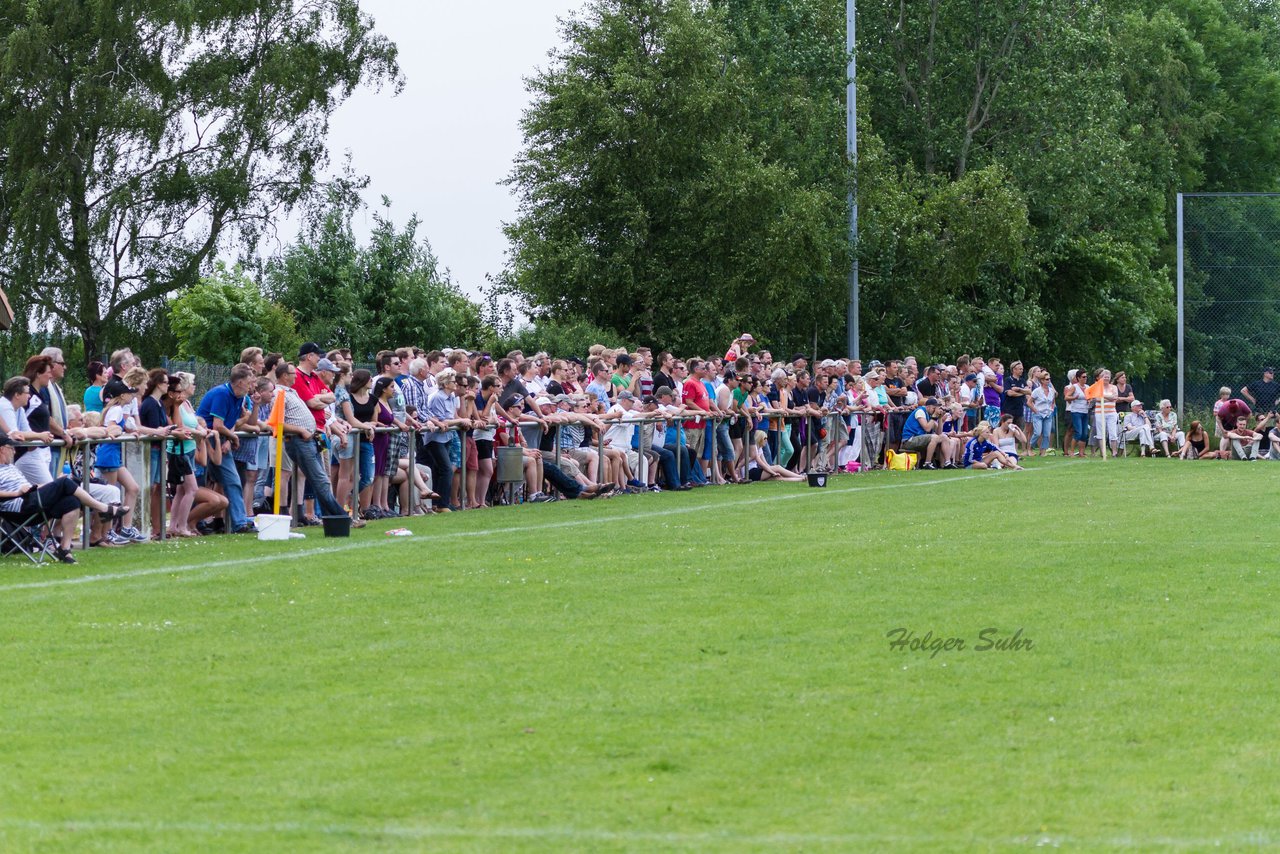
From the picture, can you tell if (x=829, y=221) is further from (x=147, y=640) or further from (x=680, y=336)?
(x=147, y=640)

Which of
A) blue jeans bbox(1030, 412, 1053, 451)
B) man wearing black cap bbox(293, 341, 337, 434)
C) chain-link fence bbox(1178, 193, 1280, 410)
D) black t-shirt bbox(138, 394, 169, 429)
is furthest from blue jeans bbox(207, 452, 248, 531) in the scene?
chain-link fence bbox(1178, 193, 1280, 410)

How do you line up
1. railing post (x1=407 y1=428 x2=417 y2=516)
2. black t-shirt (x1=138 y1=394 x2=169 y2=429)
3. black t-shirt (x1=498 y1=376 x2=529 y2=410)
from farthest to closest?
black t-shirt (x1=498 y1=376 x2=529 y2=410) → railing post (x1=407 y1=428 x2=417 y2=516) → black t-shirt (x1=138 y1=394 x2=169 y2=429)

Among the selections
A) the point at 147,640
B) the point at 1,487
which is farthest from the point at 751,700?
the point at 1,487

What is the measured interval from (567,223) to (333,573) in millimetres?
27869

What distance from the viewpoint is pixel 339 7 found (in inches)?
2088

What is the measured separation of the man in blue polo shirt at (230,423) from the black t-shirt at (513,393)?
4967mm

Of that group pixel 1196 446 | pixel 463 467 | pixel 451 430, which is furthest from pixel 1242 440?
pixel 451 430

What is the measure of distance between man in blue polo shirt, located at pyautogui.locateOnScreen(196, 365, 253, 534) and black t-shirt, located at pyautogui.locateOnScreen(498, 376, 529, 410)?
4.97 meters

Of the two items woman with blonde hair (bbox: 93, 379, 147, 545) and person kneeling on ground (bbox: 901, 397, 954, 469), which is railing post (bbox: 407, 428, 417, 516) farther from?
person kneeling on ground (bbox: 901, 397, 954, 469)

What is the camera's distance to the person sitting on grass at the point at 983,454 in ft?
111

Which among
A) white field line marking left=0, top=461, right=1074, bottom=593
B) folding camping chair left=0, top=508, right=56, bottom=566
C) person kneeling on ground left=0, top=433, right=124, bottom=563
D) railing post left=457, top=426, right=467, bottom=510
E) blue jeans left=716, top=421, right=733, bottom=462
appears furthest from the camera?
blue jeans left=716, top=421, right=733, bottom=462

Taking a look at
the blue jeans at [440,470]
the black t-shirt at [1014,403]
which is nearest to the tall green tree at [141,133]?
the black t-shirt at [1014,403]

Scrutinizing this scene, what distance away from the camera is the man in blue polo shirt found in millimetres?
18719

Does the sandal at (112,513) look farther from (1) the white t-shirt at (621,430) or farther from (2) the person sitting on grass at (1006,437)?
(2) the person sitting on grass at (1006,437)
